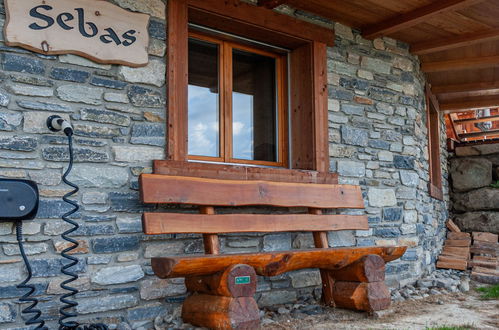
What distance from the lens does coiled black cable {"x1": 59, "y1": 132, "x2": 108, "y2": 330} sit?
3.01 metres

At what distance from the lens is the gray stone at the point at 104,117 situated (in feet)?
10.9

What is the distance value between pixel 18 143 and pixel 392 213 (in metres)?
3.47

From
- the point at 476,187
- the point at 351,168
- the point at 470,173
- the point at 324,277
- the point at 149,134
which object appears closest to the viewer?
the point at 149,134

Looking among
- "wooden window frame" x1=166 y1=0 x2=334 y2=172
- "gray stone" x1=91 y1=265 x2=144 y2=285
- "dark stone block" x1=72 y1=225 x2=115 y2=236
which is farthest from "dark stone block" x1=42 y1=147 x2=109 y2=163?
"gray stone" x1=91 y1=265 x2=144 y2=285

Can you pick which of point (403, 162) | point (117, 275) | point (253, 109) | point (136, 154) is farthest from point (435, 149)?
point (117, 275)

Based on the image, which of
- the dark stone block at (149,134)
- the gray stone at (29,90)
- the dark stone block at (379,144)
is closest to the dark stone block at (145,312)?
the dark stone block at (149,134)

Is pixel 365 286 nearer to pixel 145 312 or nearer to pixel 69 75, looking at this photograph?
pixel 145 312

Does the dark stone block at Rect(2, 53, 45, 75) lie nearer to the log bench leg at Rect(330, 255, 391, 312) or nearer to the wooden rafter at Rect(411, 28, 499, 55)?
the log bench leg at Rect(330, 255, 391, 312)

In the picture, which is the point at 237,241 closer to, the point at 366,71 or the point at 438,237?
the point at 366,71

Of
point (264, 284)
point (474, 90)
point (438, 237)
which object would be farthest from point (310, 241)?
point (474, 90)

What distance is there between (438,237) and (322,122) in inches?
126

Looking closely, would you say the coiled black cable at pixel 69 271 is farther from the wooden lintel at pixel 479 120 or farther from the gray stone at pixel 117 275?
the wooden lintel at pixel 479 120

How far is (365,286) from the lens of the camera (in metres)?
3.73

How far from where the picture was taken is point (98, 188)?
331cm
